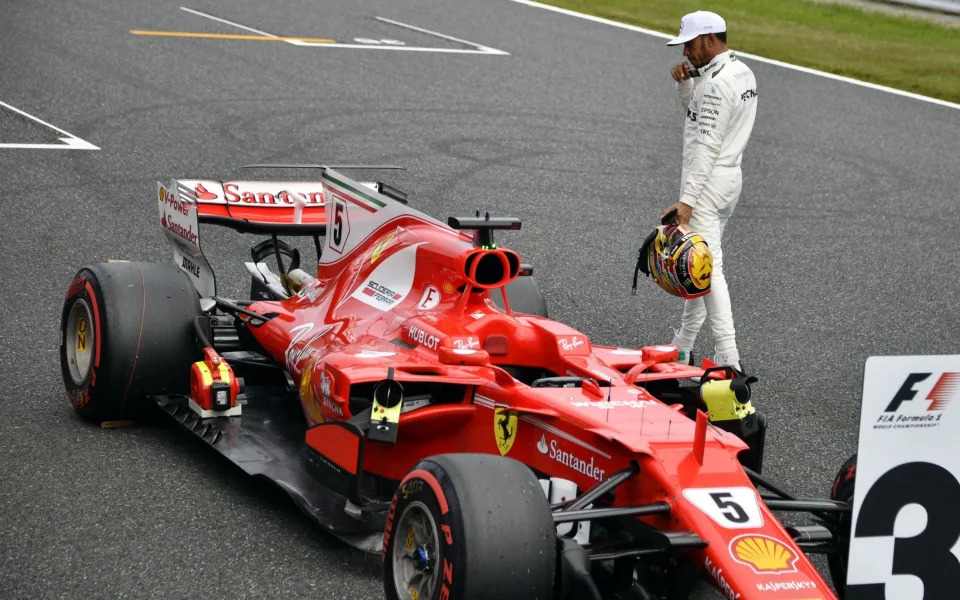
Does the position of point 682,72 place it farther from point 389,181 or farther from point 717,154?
point 389,181

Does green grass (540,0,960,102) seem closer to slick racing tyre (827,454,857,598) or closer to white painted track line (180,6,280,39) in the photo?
white painted track line (180,6,280,39)

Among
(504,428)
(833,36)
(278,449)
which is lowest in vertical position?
(278,449)

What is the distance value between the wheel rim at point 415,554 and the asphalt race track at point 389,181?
1.74 ft

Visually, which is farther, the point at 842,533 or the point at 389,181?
the point at 389,181

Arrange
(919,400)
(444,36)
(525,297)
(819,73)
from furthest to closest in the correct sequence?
(444,36), (819,73), (525,297), (919,400)

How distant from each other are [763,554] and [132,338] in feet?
11.3

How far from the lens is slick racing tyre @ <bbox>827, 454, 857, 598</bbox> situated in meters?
4.79

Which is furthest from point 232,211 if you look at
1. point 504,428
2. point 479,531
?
point 479,531

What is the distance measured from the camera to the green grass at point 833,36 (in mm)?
18734

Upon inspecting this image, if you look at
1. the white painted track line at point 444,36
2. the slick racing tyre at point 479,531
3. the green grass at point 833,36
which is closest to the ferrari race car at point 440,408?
the slick racing tyre at point 479,531

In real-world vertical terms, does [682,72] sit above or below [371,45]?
below

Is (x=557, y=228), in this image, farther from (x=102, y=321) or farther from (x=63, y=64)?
(x=63, y=64)

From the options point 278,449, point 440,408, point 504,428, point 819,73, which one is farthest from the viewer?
point 819,73

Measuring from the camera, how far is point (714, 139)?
745 cm
